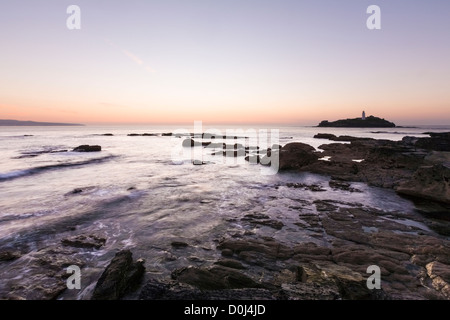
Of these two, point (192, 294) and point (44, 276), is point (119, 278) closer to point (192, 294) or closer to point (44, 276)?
point (192, 294)

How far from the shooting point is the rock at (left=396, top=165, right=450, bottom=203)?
1142 cm

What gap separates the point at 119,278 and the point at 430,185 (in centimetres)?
1537

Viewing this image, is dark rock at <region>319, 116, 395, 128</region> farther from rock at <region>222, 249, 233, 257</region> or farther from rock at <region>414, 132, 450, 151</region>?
rock at <region>222, 249, 233, 257</region>

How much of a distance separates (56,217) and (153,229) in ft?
15.1

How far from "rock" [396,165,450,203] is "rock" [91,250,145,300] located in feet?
47.6

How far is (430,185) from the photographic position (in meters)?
12.0

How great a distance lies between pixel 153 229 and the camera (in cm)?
860

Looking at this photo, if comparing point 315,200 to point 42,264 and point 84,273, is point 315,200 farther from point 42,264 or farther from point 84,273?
point 42,264

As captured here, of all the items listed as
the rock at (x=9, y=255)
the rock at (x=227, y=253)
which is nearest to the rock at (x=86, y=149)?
the rock at (x=9, y=255)

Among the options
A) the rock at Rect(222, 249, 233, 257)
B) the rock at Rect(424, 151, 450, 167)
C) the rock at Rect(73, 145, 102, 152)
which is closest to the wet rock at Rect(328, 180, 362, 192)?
the rock at Rect(424, 151, 450, 167)

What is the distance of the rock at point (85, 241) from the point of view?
7266mm

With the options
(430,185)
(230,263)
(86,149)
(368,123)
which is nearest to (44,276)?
(230,263)
